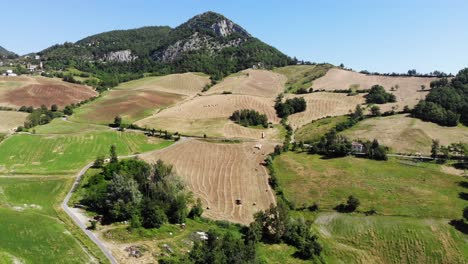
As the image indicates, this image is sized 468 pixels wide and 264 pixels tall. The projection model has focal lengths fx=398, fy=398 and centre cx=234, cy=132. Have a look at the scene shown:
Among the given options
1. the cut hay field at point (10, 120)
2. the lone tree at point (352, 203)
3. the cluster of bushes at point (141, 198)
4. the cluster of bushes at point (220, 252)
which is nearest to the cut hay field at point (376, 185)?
the lone tree at point (352, 203)

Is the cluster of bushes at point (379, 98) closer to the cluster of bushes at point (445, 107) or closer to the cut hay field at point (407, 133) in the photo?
the cluster of bushes at point (445, 107)

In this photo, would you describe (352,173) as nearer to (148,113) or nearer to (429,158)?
(429,158)

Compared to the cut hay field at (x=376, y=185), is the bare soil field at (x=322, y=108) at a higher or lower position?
higher

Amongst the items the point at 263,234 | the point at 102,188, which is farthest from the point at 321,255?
the point at 102,188

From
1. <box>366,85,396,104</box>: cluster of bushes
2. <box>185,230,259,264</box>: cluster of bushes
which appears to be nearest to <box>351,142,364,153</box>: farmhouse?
<box>185,230,259,264</box>: cluster of bushes

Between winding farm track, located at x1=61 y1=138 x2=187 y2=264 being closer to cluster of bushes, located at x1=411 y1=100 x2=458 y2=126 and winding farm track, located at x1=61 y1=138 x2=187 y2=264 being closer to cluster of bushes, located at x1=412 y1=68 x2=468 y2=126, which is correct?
cluster of bushes, located at x1=411 y1=100 x2=458 y2=126

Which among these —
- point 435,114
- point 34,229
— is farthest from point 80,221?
point 435,114

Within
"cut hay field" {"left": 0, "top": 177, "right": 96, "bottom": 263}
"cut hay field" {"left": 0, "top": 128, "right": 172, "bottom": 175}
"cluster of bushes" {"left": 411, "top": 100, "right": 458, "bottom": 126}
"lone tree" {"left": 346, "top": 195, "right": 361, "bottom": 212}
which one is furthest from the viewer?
"cluster of bushes" {"left": 411, "top": 100, "right": 458, "bottom": 126}
